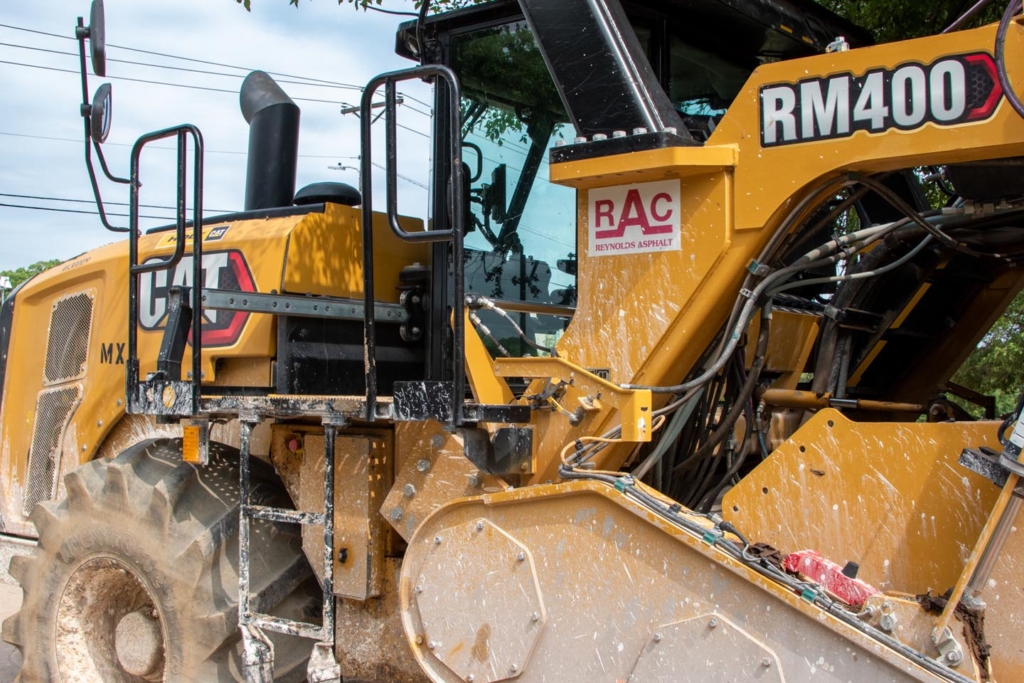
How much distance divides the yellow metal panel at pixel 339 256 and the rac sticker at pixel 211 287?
225 millimetres

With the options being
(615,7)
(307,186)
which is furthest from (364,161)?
(307,186)

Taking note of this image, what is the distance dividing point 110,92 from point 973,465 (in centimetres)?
333

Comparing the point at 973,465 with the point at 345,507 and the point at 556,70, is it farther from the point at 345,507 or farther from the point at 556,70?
the point at 345,507

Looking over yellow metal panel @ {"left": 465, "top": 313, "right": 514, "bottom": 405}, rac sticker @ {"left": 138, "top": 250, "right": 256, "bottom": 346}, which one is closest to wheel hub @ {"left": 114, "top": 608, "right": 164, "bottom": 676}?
rac sticker @ {"left": 138, "top": 250, "right": 256, "bottom": 346}

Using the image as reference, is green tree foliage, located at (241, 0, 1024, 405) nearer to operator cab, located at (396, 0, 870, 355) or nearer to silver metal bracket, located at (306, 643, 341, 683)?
operator cab, located at (396, 0, 870, 355)

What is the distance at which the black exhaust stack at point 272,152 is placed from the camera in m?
5.05

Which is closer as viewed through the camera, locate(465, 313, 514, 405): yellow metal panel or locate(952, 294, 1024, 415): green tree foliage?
locate(465, 313, 514, 405): yellow metal panel

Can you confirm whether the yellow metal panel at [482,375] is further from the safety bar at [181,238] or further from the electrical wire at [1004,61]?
the electrical wire at [1004,61]

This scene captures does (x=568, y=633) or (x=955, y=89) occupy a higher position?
(x=955, y=89)

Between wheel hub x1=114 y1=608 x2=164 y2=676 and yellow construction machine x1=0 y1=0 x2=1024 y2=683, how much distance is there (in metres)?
0.01

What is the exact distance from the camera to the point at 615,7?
3225 millimetres

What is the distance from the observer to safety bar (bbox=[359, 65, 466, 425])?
10.1 ft

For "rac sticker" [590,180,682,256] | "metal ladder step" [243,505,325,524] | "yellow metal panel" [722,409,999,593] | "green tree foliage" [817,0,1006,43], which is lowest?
"metal ladder step" [243,505,325,524]

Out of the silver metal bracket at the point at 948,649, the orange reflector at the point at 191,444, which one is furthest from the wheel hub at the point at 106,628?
the silver metal bracket at the point at 948,649
